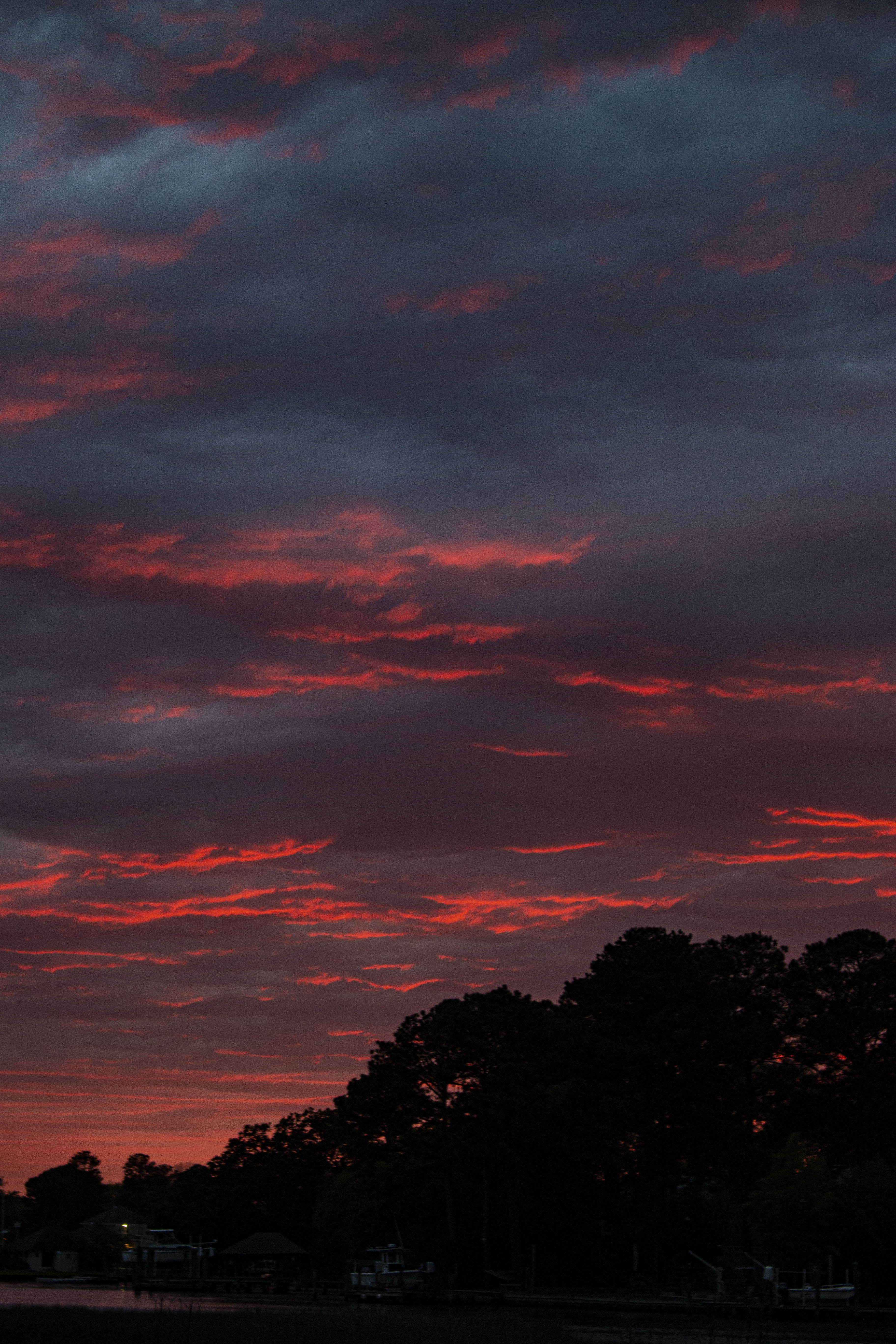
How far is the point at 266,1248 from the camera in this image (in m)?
120

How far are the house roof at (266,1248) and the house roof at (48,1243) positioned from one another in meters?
42.5

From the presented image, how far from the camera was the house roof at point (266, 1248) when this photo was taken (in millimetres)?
119625

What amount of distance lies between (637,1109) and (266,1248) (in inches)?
1902

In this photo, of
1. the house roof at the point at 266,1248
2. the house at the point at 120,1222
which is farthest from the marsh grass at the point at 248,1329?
the house at the point at 120,1222

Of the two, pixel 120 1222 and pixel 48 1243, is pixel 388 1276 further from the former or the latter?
pixel 120 1222

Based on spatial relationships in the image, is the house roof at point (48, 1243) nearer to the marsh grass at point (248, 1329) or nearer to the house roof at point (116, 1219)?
the house roof at point (116, 1219)

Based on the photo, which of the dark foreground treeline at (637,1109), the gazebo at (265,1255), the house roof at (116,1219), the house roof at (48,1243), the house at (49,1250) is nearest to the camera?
the dark foreground treeline at (637,1109)

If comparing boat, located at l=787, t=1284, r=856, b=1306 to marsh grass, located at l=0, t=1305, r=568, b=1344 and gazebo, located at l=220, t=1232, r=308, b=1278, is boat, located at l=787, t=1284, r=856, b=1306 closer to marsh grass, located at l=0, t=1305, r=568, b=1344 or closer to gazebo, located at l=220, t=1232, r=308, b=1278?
marsh grass, located at l=0, t=1305, r=568, b=1344

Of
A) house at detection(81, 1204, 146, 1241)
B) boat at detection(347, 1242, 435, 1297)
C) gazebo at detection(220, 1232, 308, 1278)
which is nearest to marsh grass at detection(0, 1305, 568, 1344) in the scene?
boat at detection(347, 1242, 435, 1297)

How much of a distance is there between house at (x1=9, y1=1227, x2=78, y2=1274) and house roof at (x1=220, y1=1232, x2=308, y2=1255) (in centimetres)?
3730

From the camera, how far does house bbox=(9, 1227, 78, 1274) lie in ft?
493

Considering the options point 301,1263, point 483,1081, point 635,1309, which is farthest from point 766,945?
point 301,1263

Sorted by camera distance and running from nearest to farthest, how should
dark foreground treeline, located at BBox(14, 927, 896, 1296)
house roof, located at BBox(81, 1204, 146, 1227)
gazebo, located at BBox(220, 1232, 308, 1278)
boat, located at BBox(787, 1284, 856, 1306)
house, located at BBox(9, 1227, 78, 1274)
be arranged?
boat, located at BBox(787, 1284, 856, 1306) → dark foreground treeline, located at BBox(14, 927, 896, 1296) → gazebo, located at BBox(220, 1232, 308, 1278) → house, located at BBox(9, 1227, 78, 1274) → house roof, located at BBox(81, 1204, 146, 1227)

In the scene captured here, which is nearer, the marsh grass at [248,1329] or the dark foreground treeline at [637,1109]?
the marsh grass at [248,1329]
